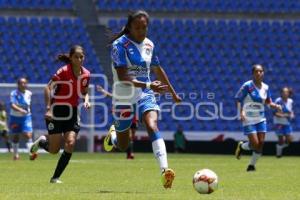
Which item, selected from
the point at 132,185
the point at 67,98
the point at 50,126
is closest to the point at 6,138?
the point at 50,126

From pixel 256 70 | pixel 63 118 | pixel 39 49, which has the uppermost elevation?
pixel 39 49

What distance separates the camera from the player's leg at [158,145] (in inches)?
420

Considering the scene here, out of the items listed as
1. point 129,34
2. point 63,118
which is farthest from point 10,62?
point 129,34

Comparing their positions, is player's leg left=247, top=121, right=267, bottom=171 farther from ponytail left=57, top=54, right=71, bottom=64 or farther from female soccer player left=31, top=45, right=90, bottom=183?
ponytail left=57, top=54, right=71, bottom=64

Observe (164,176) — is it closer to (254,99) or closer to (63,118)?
(63,118)

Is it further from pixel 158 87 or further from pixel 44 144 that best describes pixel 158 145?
pixel 44 144

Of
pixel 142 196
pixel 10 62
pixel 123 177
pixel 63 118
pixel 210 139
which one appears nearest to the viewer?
pixel 142 196

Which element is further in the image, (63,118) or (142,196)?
(63,118)

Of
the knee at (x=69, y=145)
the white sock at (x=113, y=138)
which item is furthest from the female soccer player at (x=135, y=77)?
the white sock at (x=113, y=138)

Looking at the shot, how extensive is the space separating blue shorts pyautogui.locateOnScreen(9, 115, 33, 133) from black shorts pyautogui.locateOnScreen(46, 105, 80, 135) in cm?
1032

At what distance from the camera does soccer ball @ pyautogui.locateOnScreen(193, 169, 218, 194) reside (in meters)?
10.7

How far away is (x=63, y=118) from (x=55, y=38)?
21.0 m

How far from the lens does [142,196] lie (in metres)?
10.5

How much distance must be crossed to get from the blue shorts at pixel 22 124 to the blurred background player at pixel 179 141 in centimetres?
748
